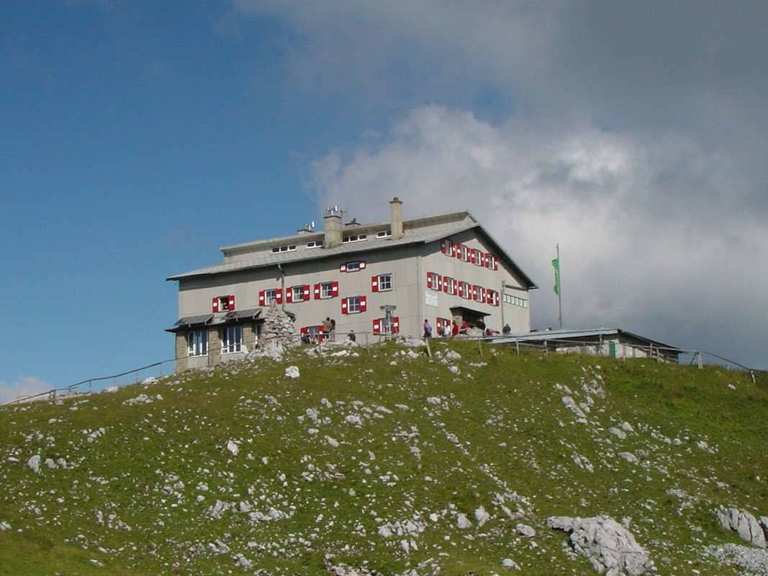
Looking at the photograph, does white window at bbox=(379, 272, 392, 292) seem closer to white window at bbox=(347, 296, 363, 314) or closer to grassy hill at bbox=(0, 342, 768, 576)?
white window at bbox=(347, 296, 363, 314)

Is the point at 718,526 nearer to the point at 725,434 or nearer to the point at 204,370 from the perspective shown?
the point at 725,434

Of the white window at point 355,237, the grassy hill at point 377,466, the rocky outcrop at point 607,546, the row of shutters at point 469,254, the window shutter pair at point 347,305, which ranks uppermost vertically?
the white window at point 355,237

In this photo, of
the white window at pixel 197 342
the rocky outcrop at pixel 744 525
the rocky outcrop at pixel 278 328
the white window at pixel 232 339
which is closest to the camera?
the rocky outcrop at pixel 744 525

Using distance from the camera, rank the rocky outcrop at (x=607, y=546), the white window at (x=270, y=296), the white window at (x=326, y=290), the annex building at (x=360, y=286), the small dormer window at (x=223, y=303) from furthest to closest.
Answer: the small dormer window at (x=223, y=303), the white window at (x=270, y=296), the white window at (x=326, y=290), the annex building at (x=360, y=286), the rocky outcrop at (x=607, y=546)

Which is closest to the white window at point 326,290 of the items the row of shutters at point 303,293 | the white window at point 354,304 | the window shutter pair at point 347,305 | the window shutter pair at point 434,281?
the row of shutters at point 303,293

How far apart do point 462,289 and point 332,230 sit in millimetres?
12461

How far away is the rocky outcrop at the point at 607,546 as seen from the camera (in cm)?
5172

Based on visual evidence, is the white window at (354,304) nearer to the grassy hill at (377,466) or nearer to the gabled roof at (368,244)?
the gabled roof at (368,244)

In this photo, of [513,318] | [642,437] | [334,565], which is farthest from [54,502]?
[513,318]

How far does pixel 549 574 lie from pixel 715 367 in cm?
3744

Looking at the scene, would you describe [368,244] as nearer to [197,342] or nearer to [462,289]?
[462,289]

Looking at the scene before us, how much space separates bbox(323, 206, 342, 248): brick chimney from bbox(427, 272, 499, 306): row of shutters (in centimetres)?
1114

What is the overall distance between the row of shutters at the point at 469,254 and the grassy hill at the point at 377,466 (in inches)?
620

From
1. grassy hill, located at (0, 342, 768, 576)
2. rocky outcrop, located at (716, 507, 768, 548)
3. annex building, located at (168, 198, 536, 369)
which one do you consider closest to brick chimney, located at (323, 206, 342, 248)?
annex building, located at (168, 198, 536, 369)
